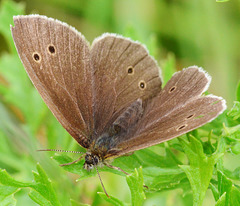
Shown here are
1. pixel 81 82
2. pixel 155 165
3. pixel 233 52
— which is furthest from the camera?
pixel 233 52

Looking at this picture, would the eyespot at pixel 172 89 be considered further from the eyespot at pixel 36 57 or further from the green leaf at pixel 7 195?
the green leaf at pixel 7 195

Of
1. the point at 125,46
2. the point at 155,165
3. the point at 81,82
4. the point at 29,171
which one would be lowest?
the point at 29,171

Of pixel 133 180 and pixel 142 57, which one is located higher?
pixel 142 57

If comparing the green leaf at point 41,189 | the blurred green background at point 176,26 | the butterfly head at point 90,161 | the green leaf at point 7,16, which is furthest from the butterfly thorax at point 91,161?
the blurred green background at point 176,26

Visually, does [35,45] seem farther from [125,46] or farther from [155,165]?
[155,165]

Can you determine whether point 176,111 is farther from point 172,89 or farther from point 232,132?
point 232,132

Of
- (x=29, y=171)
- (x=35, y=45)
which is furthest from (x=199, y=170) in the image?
(x=29, y=171)
